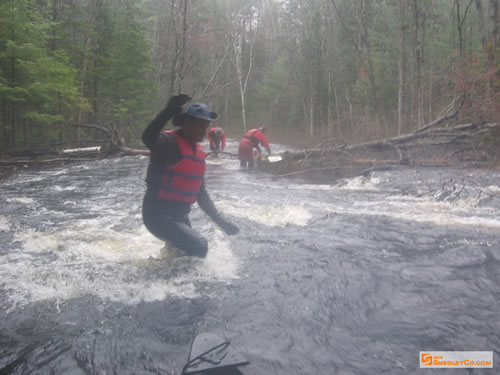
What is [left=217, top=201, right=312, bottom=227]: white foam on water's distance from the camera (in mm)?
6742

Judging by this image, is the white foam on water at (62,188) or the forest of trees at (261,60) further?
the forest of trees at (261,60)

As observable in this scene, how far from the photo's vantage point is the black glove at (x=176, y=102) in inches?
120

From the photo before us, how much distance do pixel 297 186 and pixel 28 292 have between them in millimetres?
8307

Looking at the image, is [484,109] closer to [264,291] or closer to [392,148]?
[392,148]

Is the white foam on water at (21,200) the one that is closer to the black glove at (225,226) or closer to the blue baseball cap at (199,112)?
the black glove at (225,226)

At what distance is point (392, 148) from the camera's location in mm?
13719

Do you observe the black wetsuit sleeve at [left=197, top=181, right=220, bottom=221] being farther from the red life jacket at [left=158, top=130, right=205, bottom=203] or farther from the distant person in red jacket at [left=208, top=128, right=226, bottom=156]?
the distant person in red jacket at [left=208, top=128, right=226, bottom=156]

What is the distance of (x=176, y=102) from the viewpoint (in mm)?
3080

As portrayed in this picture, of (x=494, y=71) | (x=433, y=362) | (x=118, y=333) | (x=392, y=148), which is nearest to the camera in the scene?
(x=433, y=362)

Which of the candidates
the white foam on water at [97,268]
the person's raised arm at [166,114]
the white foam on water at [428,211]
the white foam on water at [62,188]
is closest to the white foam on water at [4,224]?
the white foam on water at [97,268]

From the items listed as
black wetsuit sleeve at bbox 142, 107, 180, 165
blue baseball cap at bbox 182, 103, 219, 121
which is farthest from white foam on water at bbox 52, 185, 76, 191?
blue baseball cap at bbox 182, 103, 219, 121

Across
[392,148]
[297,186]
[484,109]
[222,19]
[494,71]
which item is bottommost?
[297,186]

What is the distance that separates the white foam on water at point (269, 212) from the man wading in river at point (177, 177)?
282 centimetres

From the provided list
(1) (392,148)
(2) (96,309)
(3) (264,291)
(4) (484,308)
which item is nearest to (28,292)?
(2) (96,309)
